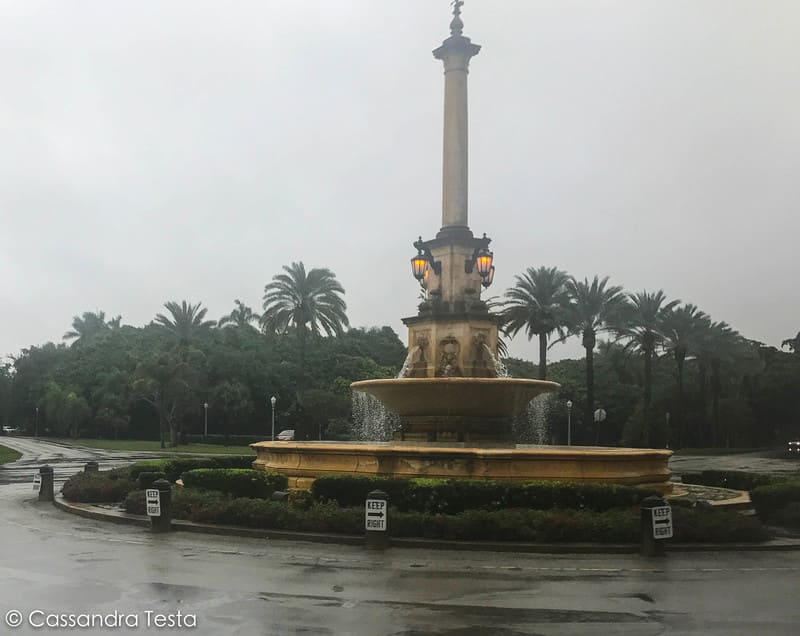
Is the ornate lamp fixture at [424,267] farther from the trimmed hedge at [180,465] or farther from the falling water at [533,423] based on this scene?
the trimmed hedge at [180,465]

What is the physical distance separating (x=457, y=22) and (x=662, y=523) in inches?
744

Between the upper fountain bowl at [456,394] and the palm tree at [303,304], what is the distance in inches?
1376

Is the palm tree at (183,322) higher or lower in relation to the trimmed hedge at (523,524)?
higher

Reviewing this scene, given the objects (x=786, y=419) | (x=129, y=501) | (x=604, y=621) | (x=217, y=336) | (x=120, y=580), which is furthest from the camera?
(x=217, y=336)

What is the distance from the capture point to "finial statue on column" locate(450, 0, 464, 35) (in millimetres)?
26938

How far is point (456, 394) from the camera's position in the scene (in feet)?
68.9

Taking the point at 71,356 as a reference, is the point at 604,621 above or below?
below

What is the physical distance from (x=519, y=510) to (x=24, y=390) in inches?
3504

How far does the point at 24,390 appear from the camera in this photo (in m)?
92.5

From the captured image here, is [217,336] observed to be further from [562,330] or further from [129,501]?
[129,501]

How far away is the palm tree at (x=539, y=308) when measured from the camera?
51.9 metres

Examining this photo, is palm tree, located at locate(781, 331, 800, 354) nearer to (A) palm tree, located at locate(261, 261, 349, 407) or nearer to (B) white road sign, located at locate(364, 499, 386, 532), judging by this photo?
(A) palm tree, located at locate(261, 261, 349, 407)

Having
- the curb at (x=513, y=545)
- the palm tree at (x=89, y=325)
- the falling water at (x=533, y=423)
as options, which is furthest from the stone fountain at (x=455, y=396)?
the palm tree at (x=89, y=325)

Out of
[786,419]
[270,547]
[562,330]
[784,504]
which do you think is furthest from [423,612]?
A: [786,419]
